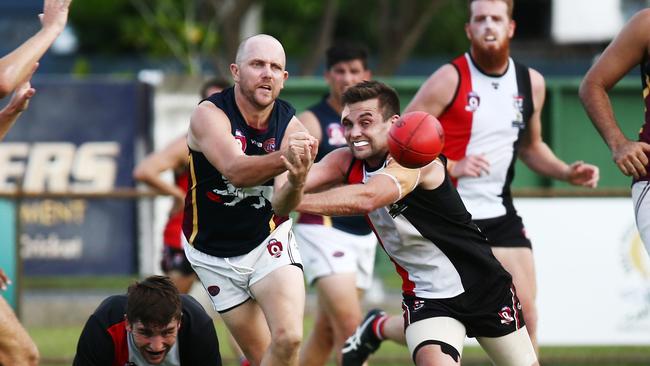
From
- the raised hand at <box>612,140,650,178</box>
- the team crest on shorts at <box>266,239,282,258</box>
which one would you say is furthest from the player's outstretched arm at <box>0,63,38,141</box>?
the raised hand at <box>612,140,650,178</box>

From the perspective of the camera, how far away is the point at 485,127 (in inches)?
312

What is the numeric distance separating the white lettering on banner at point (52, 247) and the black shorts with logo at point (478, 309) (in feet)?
31.6

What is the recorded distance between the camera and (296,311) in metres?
6.77

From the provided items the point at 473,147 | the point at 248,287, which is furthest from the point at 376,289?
the point at 248,287

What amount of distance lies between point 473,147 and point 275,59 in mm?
1791

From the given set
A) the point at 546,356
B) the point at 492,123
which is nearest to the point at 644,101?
the point at 492,123

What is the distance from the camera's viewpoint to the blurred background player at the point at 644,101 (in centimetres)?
639

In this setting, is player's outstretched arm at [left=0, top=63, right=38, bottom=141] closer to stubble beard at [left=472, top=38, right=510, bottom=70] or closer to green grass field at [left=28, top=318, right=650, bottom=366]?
stubble beard at [left=472, top=38, right=510, bottom=70]

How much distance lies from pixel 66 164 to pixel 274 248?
9664mm

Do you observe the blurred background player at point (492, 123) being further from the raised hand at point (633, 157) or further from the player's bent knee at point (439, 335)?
the raised hand at point (633, 157)

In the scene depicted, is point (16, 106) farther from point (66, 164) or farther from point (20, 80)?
point (66, 164)

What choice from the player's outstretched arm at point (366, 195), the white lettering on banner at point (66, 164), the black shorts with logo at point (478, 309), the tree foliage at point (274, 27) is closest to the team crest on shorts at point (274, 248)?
the black shorts with logo at point (478, 309)

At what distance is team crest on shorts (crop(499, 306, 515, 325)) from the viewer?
6.68 m

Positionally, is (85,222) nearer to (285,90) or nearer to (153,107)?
(153,107)
